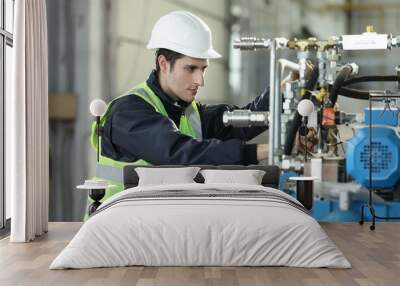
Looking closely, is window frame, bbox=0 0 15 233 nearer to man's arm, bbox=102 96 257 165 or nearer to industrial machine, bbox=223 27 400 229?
man's arm, bbox=102 96 257 165

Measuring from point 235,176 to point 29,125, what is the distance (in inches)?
63.1

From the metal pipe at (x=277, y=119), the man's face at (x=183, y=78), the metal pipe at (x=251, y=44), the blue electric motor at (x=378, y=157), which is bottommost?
the blue electric motor at (x=378, y=157)

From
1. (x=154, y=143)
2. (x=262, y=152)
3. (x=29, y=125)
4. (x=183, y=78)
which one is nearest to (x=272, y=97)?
(x=262, y=152)

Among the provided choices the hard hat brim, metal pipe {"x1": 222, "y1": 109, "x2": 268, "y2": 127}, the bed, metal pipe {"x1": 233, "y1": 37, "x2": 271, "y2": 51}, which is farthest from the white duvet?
metal pipe {"x1": 233, "y1": 37, "x2": 271, "y2": 51}

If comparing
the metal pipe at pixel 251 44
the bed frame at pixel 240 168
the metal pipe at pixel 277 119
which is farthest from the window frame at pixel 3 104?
the metal pipe at pixel 277 119

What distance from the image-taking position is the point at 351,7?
6180 millimetres

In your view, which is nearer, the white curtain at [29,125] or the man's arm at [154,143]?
the white curtain at [29,125]

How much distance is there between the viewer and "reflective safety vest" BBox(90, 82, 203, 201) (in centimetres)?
581

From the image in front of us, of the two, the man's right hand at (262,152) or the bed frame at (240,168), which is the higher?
the man's right hand at (262,152)

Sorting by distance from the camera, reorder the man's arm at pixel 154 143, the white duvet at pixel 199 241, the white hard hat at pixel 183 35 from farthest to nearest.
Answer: the white hard hat at pixel 183 35
the man's arm at pixel 154 143
the white duvet at pixel 199 241

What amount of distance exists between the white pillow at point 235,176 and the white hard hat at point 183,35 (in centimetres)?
103

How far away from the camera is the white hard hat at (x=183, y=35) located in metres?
5.86

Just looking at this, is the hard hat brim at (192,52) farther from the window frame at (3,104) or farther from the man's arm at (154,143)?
the window frame at (3,104)

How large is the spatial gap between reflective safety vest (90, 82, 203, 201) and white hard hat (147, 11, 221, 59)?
0.40 metres
